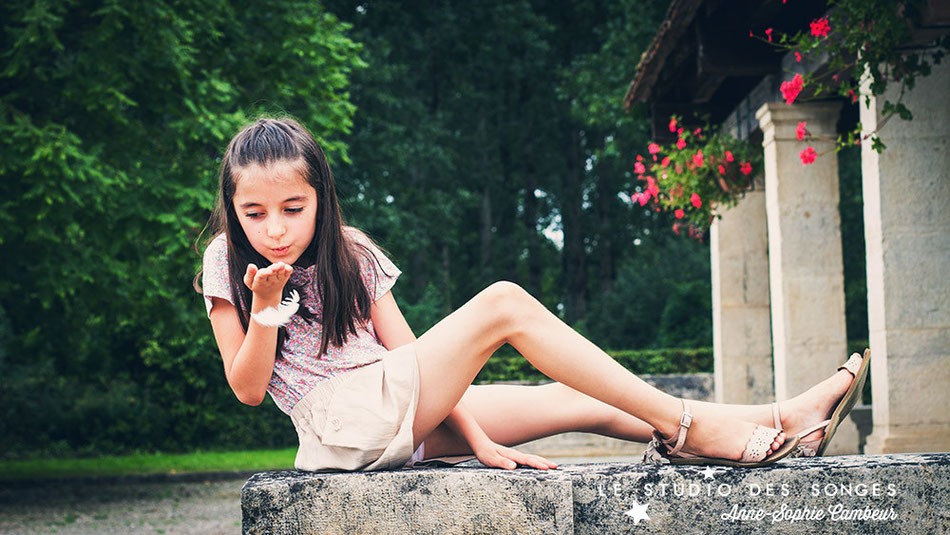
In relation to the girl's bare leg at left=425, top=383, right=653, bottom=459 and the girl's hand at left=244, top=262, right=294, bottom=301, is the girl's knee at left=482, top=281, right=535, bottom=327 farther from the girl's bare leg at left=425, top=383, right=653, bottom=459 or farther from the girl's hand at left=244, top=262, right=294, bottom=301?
the girl's hand at left=244, top=262, right=294, bottom=301

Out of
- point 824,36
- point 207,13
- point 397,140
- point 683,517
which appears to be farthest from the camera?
point 397,140

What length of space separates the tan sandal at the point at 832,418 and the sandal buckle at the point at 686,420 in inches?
13.1

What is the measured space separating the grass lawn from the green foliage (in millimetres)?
1730

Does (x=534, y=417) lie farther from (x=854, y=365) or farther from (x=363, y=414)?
(x=854, y=365)

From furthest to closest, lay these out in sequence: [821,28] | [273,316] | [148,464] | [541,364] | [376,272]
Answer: [148,464] < [821,28] < [376,272] < [541,364] < [273,316]

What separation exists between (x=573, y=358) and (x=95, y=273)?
26.3 ft

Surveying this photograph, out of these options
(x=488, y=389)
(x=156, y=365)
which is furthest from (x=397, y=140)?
(x=488, y=389)

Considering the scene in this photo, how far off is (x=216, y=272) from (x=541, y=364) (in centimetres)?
99

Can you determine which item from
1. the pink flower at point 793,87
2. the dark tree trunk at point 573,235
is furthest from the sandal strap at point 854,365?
the dark tree trunk at point 573,235

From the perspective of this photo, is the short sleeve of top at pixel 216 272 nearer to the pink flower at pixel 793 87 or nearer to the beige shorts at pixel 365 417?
the beige shorts at pixel 365 417

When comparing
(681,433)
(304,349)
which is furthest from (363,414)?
(681,433)

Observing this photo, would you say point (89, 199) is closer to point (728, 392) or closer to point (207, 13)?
point (207, 13)

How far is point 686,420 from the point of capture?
Result: 108 inches

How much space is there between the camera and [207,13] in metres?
11.1
